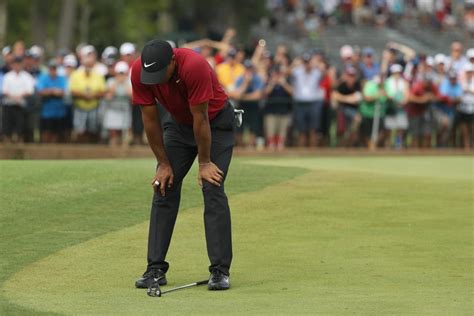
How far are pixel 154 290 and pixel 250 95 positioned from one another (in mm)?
15686

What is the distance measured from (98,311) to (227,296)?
1189 millimetres

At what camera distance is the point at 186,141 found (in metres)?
10.6

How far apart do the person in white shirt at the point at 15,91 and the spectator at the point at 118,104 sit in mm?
1479

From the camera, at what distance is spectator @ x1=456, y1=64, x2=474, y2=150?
86.0ft

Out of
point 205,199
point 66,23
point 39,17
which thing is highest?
point 39,17

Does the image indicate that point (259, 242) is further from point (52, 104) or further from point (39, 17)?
point (39, 17)

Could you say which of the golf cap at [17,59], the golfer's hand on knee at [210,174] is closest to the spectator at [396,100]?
the golf cap at [17,59]

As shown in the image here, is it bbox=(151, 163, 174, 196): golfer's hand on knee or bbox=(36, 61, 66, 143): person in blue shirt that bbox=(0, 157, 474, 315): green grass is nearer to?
bbox=(151, 163, 174, 196): golfer's hand on knee

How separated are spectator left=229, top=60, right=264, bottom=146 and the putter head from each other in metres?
15.2

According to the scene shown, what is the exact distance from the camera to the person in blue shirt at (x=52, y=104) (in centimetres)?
2578

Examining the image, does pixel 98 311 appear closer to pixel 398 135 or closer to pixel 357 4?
pixel 398 135

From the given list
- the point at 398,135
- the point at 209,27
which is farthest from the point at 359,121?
the point at 209,27

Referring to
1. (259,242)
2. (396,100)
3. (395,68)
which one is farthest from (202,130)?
(396,100)

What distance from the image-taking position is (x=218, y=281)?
34.2ft
